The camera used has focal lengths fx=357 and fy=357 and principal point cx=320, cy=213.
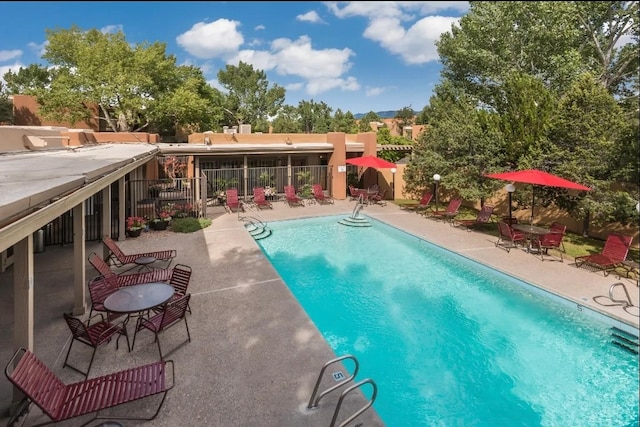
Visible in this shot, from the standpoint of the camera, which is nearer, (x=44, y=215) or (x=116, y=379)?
(x=44, y=215)

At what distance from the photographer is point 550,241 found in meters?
10.4

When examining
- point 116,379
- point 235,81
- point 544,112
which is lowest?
point 116,379

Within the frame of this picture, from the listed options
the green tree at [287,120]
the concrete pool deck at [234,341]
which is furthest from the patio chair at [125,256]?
the green tree at [287,120]

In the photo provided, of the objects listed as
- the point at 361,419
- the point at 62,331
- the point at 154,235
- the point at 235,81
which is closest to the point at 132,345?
the point at 62,331

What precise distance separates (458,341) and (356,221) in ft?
34.4

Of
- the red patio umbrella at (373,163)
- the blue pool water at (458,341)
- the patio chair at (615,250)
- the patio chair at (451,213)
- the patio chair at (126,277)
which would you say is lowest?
the blue pool water at (458,341)

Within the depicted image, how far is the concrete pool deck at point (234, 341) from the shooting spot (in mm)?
4832

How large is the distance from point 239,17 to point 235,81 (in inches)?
2419

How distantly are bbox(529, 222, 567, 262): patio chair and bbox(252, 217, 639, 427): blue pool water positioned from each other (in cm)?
158

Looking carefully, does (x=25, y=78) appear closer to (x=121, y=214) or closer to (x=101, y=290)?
(x=121, y=214)

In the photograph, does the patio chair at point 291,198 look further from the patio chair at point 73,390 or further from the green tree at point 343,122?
the green tree at point 343,122

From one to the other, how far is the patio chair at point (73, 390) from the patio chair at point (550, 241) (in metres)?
9.55

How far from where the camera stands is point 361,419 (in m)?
4.80

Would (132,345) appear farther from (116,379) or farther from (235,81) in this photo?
(235,81)
